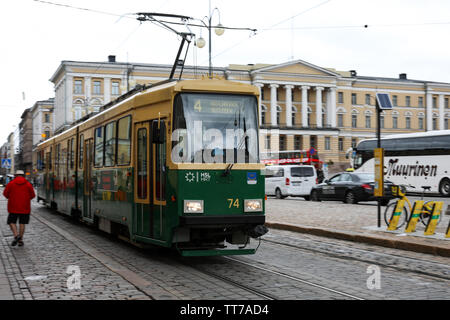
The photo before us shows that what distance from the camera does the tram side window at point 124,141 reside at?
11049 mm

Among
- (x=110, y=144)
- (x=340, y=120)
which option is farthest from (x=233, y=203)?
(x=340, y=120)

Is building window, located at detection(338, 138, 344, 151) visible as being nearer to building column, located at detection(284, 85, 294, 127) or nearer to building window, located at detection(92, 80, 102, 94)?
building column, located at detection(284, 85, 294, 127)

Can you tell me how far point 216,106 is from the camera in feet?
31.0

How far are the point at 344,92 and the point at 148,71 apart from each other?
109ft

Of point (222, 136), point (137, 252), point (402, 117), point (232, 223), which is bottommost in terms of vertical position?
point (137, 252)

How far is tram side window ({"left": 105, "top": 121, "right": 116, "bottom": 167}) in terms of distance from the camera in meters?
12.1

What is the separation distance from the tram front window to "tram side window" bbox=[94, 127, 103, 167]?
14.9ft

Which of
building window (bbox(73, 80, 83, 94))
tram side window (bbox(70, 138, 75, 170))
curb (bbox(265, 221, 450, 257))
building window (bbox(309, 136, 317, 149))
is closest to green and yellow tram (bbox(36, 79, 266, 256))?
curb (bbox(265, 221, 450, 257))

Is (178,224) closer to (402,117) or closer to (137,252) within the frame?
(137,252)

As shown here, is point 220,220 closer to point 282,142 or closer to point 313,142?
point 282,142
